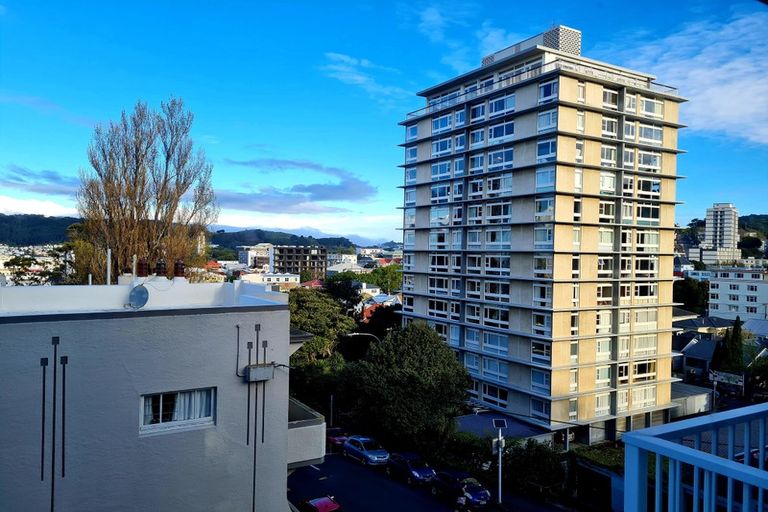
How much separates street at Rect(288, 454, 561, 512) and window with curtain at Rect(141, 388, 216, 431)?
398 inches

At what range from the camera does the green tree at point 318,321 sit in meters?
29.6

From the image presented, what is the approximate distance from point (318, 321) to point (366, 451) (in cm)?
1183

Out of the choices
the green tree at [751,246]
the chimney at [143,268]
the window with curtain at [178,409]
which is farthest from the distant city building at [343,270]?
the window with curtain at [178,409]

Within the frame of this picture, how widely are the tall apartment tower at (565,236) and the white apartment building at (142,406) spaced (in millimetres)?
16046

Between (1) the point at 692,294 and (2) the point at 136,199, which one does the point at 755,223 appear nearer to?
(1) the point at 692,294

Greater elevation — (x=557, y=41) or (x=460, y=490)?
(x=557, y=41)

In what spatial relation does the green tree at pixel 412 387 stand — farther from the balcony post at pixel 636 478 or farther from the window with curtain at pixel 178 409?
the balcony post at pixel 636 478

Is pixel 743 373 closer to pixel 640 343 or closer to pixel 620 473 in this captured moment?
pixel 640 343

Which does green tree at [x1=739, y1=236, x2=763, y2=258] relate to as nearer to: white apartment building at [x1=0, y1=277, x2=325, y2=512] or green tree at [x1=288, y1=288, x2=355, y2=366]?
green tree at [x1=288, y1=288, x2=355, y2=366]

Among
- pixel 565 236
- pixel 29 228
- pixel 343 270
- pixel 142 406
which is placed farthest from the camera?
pixel 343 270

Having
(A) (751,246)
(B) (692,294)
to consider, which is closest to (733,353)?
(B) (692,294)

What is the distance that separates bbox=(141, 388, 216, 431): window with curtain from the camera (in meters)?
7.23

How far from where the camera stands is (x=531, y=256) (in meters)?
23.0

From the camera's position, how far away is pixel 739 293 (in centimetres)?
4925
